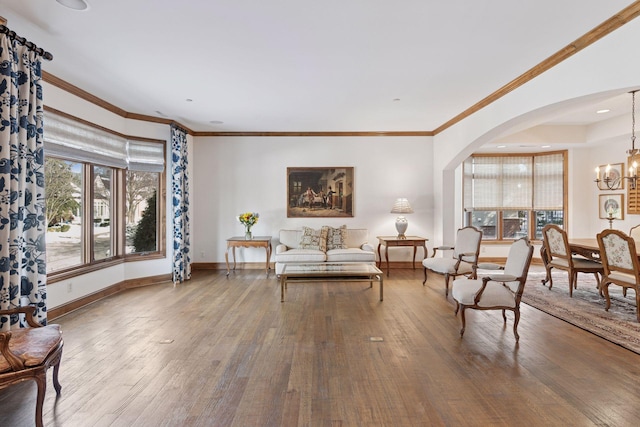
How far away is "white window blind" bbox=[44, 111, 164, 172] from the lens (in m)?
4.16

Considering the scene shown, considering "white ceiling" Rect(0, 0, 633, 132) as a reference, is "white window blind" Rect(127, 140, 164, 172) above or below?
below

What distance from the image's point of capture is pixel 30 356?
210cm

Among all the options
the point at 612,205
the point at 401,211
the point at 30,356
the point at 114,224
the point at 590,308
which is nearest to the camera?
the point at 30,356

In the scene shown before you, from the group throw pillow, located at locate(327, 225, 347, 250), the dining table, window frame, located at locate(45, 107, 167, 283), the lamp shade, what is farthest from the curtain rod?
the dining table

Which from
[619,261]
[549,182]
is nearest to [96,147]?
[619,261]

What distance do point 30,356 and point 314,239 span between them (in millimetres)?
4929

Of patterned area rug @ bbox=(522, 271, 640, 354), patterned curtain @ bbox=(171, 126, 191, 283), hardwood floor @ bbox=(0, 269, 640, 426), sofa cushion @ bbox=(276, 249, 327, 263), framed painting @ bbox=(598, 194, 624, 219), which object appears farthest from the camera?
framed painting @ bbox=(598, 194, 624, 219)

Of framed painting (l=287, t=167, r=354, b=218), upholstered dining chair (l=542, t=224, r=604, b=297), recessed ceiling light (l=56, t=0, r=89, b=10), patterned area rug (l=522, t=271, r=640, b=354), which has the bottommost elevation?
patterned area rug (l=522, t=271, r=640, b=354)

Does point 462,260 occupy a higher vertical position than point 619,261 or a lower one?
lower

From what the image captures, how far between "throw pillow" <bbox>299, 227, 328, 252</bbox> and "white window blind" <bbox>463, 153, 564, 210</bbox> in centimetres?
383

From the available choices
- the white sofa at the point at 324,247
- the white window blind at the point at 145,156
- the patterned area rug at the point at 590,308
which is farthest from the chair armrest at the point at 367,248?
the white window blind at the point at 145,156

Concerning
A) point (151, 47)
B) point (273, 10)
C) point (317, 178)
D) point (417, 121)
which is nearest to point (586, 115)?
point (417, 121)

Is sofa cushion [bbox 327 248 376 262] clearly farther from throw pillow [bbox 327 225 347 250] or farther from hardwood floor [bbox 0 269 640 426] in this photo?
hardwood floor [bbox 0 269 640 426]

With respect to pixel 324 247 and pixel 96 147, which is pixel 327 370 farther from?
pixel 96 147
